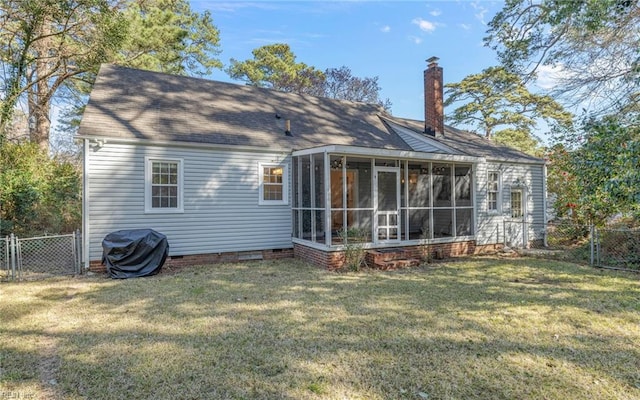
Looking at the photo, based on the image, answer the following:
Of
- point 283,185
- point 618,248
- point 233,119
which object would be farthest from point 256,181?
point 618,248

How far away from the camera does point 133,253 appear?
7367 mm

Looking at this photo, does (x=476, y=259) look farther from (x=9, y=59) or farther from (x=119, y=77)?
(x=9, y=59)

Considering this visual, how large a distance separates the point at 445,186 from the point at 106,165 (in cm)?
889

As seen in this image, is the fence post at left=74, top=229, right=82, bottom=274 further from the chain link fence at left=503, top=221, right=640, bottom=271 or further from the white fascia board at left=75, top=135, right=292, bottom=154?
the chain link fence at left=503, top=221, right=640, bottom=271

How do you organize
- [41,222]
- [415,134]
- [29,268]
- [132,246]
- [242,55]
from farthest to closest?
1. [242,55]
2. [415,134]
3. [41,222]
4. [29,268]
5. [132,246]

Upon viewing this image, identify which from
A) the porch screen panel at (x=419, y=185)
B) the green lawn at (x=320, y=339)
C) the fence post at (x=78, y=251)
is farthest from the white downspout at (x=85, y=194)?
the porch screen panel at (x=419, y=185)

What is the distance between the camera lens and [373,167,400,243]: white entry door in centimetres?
890

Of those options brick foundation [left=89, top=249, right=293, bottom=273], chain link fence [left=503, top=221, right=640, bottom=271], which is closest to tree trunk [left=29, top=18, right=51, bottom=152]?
brick foundation [left=89, top=249, right=293, bottom=273]

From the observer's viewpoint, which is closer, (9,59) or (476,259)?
(476,259)

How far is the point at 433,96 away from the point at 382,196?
17.3ft

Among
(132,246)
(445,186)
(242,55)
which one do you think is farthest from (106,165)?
(242,55)

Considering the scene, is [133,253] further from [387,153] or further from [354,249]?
[387,153]

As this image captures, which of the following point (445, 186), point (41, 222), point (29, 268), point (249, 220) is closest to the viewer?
point (29, 268)

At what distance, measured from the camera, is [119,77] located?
1020 centimetres
